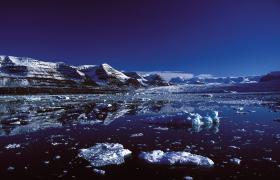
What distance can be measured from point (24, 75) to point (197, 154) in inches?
6039

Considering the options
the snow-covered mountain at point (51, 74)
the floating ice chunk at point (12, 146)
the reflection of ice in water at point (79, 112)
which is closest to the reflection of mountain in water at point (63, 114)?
the reflection of ice in water at point (79, 112)

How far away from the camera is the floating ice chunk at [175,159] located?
29.3ft

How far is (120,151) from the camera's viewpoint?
10.3m

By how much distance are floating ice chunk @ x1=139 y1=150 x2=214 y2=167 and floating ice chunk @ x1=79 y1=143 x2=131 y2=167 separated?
28.8 inches

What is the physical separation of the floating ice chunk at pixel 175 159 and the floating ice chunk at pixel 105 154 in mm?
731

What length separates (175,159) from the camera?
30.0 ft

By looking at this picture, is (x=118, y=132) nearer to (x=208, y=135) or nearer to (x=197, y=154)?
(x=208, y=135)

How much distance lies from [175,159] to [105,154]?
245 cm

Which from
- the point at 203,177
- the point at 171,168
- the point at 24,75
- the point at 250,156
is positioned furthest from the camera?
the point at 24,75

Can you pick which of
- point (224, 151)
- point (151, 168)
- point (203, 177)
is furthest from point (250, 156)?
point (151, 168)

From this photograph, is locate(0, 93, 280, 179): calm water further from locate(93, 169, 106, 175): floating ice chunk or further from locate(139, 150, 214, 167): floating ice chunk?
locate(139, 150, 214, 167): floating ice chunk

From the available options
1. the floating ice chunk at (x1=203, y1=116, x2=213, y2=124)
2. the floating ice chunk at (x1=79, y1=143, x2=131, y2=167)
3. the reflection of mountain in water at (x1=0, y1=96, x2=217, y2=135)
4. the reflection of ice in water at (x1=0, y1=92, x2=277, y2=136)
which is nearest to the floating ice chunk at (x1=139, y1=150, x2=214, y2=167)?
the floating ice chunk at (x1=79, y1=143, x2=131, y2=167)

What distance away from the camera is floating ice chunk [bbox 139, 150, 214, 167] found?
8921 millimetres

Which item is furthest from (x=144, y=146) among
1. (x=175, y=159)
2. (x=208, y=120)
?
(x=208, y=120)
